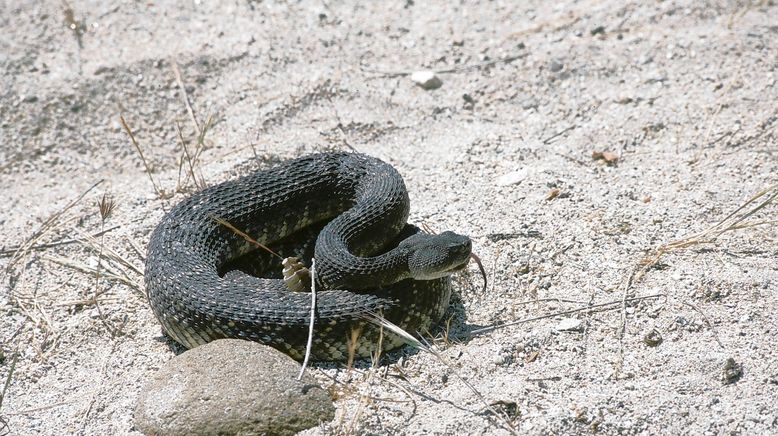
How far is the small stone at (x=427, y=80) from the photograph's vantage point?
331 inches

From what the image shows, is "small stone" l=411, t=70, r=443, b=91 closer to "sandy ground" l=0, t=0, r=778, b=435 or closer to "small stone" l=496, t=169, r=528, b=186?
"sandy ground" l=0, t=0, r=778, b=435

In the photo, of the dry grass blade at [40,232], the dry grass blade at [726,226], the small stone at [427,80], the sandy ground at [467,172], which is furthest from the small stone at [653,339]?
the dry grass blade at [40,232]

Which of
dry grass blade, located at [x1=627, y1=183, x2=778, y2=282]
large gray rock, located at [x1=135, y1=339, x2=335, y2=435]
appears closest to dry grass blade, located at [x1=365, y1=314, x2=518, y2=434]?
large gray rock, located at [x1=135, y1=339, x2=335, y2=435]

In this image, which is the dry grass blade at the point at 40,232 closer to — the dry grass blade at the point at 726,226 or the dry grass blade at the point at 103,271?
the dry grass blade at the point at 103,271

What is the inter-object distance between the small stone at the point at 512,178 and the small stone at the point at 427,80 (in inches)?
65.1

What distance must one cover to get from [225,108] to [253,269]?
2.35m

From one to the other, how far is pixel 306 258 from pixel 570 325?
2104mm

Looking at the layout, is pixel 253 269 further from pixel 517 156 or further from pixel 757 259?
pixel 757 259

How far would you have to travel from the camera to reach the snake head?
5.55 meters

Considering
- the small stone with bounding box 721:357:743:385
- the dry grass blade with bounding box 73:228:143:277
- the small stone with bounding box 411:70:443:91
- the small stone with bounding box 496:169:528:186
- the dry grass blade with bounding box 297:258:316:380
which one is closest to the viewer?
the small stone with bounding box 721:357:743:385

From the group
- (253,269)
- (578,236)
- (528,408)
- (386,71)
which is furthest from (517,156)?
(528,408)

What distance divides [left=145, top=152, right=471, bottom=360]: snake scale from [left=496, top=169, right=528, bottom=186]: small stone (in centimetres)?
98

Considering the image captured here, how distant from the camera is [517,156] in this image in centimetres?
736

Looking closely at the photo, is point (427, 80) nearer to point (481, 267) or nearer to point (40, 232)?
point (481, 267)
